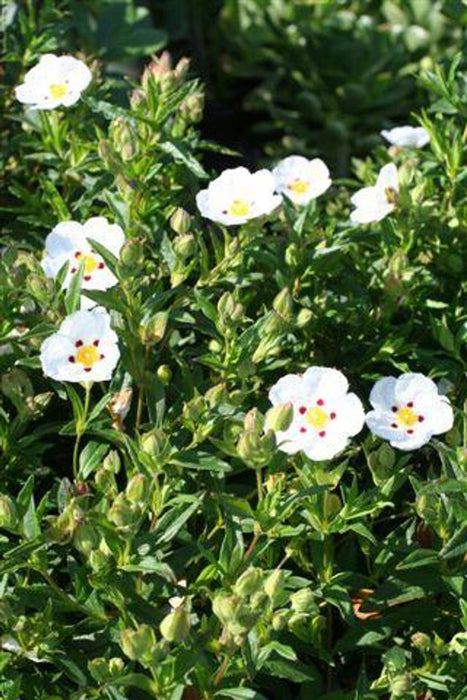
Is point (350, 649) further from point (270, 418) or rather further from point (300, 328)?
point (300, 328)

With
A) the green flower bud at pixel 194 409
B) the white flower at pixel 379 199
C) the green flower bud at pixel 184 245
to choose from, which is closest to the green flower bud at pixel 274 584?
the green flower bud at pixel 194 409

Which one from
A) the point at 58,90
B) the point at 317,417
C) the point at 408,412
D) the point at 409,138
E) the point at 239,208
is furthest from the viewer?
the point at 409,138

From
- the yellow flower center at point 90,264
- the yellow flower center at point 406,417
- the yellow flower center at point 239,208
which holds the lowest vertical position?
the yellow flower center at point 406,417

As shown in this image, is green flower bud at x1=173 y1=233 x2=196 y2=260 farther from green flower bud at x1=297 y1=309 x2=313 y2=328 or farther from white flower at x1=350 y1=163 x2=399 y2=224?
white flower at x1=350 y1=163 x2=399 y2=224

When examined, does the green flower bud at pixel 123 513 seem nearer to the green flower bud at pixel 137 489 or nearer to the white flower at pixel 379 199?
the green flower bud at pixel 137 489

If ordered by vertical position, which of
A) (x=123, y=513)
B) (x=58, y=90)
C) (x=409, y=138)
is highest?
(x=58, y=90)

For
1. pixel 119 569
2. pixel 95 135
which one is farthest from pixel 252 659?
pixel 95 135

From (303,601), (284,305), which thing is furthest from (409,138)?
(303,601)

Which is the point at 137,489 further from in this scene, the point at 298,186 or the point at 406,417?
the point at 298,186
